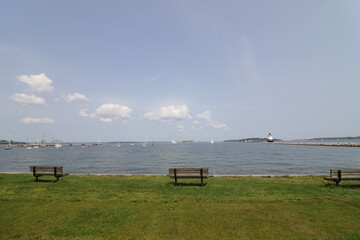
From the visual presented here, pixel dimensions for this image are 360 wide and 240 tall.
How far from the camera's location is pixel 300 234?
568 centimetres

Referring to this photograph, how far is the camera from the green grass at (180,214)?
577cm

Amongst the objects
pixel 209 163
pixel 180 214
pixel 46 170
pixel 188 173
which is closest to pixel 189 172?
pixel 188 173

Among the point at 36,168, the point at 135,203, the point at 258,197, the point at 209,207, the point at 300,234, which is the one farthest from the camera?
the point at 36,168

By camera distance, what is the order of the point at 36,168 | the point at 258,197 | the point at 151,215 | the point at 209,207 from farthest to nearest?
the point at 36,168 < the point at 258,197 < the point at 209,207 < the point at 151,215

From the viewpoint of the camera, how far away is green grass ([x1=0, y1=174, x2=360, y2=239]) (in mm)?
5770

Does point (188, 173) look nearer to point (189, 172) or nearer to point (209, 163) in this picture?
point (189, 172)

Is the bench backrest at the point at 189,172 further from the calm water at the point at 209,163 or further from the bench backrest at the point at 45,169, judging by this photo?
the calm water at the point at 209,163

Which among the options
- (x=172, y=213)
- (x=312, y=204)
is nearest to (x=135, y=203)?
(x=172, y=213)

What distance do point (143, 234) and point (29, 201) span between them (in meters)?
6.18

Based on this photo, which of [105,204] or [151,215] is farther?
[105,204]

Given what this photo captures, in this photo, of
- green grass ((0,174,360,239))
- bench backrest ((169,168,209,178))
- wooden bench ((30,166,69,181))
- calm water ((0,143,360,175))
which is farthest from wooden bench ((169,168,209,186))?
calm water ((0,143,360,175))

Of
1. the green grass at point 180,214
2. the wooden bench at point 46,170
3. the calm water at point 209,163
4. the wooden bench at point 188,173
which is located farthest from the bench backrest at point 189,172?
the calm water at point 209,163

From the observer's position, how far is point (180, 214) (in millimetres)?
7105

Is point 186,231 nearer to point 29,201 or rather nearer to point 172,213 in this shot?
point 172,213
